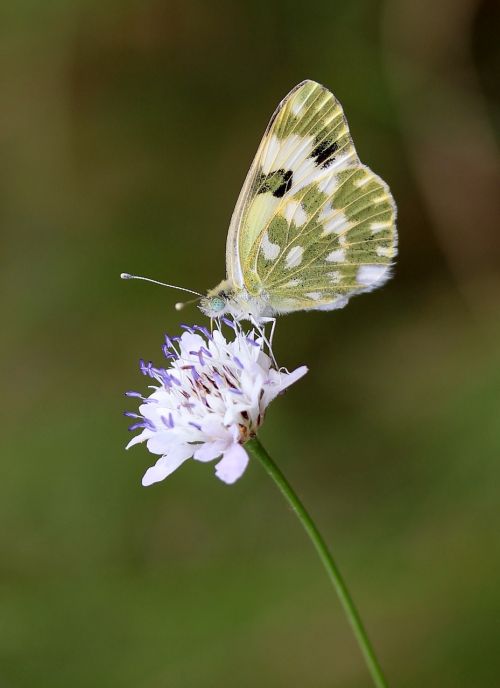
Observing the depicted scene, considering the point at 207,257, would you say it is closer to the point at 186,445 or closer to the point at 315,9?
the point at 315,9

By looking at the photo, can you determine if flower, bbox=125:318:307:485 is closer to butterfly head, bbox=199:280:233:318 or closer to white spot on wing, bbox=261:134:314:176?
butterfly head, bbox=199:280:233:318

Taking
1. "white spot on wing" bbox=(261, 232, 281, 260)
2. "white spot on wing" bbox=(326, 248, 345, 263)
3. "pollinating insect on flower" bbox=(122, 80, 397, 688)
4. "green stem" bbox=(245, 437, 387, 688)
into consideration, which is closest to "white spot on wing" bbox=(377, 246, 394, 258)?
"pollinating insect on flower" bbox=(122, 80, 397, 688)

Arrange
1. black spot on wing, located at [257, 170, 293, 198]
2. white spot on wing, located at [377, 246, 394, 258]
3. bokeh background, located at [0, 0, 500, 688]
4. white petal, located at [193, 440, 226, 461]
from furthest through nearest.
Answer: bokeh background, located at [0, 0, 500, 688] < black spot on wing, located at [257, 170, 293, 198] < white spot on wing, located at [377, 246, 394, 258] < white petal, located at [193, 440, 226, 461]

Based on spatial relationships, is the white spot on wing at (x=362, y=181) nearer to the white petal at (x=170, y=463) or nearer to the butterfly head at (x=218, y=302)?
the butterfly head at (x=218, y=302)

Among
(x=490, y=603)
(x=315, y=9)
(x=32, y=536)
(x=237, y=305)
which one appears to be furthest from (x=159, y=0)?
(x=490, y=603)

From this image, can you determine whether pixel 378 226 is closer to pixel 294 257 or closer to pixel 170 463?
pixel 294 257

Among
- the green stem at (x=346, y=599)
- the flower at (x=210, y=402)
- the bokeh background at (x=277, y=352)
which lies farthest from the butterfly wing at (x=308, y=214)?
the bokeh background at (x=277, y=352)

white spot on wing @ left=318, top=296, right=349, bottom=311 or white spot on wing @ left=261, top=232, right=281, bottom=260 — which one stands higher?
white spot on wing @ left=261, top=232, right=281, bottom=260

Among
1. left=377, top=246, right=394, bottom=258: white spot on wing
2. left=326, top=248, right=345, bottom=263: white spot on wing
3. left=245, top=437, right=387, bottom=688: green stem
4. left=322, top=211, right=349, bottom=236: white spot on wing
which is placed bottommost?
left=245, top=437, right=387, bottom=688: green stem
